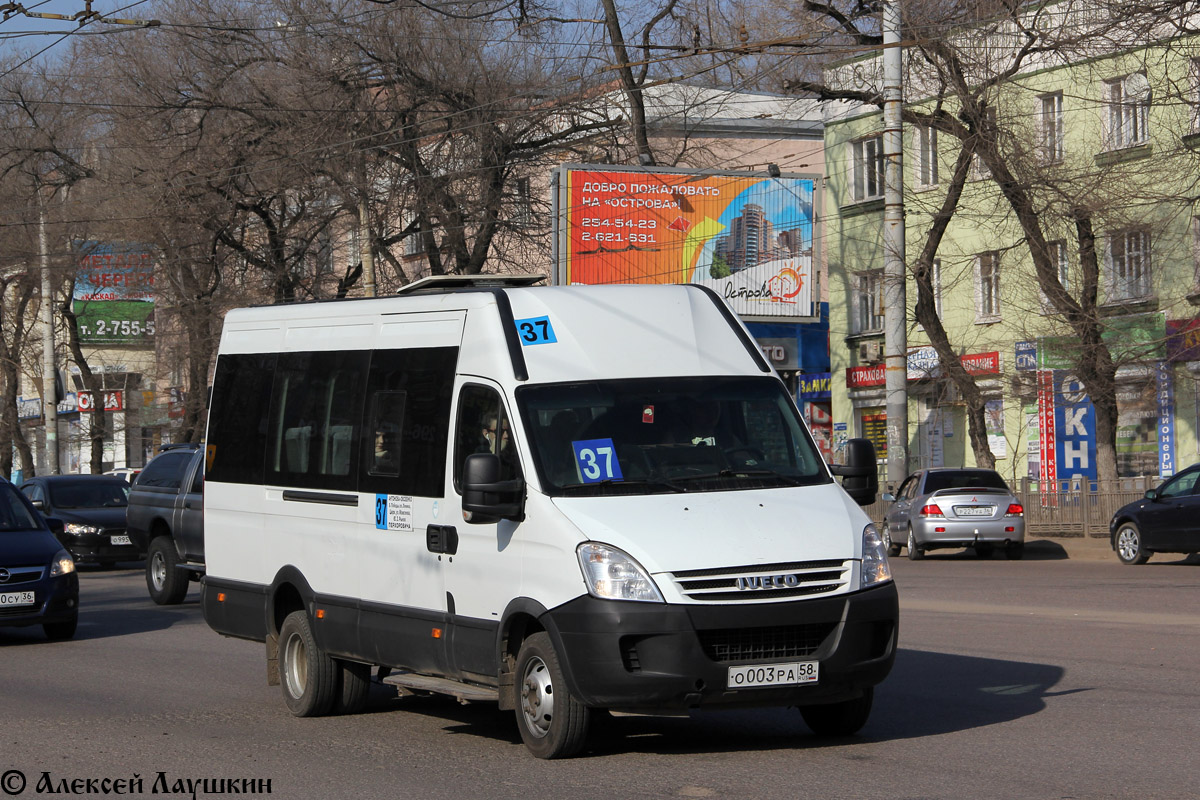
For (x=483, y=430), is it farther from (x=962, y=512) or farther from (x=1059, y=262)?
(x=1059, y=262)

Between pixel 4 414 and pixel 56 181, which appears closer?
pixel 56 181

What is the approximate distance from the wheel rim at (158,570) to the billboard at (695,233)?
1490 centimetres

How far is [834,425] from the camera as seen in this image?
43.4 meters

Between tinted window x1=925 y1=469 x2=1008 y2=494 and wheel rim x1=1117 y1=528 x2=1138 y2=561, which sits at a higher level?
tinted window x1=925 y1=469 x2=1008 y2=494

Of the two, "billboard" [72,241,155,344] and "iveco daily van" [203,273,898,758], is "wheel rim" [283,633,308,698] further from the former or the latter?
"billboard" [72,241,155,344]

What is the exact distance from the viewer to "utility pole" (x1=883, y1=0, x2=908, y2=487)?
26.3 m

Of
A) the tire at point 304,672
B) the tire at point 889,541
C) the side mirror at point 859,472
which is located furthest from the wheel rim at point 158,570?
the tire at point 889,541

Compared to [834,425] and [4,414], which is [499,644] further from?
[4,414]

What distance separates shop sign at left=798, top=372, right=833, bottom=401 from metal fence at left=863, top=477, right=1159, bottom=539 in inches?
536

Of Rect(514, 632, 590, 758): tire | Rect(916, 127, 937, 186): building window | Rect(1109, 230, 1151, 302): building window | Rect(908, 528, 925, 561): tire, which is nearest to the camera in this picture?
Rect(514, 632, 590, 758): tire

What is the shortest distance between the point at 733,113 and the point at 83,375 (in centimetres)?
2179

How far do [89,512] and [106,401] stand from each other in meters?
18.5

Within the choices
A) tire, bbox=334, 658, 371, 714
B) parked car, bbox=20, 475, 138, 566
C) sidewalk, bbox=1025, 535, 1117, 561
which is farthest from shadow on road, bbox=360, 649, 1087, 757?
sidewalk, bbox=1025, 535, 1117, 561

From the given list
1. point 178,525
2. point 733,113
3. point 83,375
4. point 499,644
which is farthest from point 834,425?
point 499,644
